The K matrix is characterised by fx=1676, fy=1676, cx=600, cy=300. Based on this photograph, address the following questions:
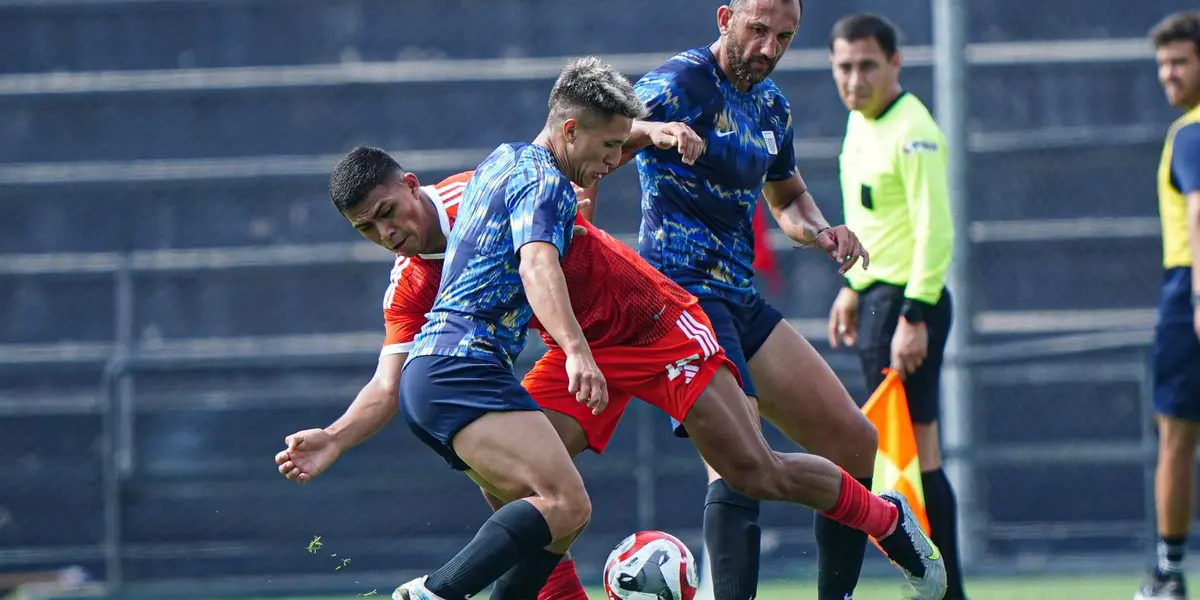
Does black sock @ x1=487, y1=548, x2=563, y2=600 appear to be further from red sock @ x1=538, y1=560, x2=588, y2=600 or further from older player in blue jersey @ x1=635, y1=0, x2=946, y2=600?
older player in blue jersey @ x1=635, y1=0, x2=946, y2=600

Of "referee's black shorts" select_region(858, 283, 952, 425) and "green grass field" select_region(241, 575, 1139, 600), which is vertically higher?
"referee's black shorts" select_region(858, 283, 952, 425)

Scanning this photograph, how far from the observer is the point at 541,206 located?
14.3 feet

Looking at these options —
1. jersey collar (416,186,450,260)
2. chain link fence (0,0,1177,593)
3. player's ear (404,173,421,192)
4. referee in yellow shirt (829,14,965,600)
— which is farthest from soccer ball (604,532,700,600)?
chain link fence (0,0,1177,593)

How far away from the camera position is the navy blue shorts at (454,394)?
443cm

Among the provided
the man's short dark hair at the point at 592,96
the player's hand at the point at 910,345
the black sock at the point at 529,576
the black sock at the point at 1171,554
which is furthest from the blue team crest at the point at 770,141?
the black sock at the point at 1171,554

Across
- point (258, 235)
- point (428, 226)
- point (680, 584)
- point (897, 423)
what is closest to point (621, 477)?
point (258, 235)

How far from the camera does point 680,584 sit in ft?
17.5

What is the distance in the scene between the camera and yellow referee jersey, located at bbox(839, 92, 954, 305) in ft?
20.6

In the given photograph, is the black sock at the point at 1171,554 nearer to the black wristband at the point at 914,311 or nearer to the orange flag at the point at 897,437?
the orange flag at the point at 897,437

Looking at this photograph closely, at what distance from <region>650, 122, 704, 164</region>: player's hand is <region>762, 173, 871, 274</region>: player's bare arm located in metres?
0.83

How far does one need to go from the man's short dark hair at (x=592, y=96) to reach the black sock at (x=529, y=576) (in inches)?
48.1

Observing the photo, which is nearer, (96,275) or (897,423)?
Answer: (897,423)

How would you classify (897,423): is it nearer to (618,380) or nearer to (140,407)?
(618,380)

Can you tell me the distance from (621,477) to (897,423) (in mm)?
3160
